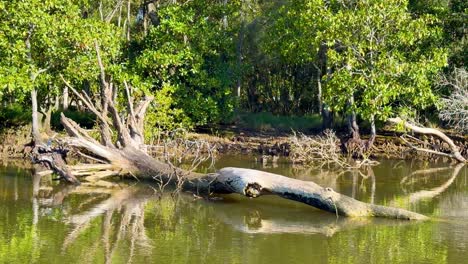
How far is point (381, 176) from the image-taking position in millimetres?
20797

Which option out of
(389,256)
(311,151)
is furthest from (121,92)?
(389,256)

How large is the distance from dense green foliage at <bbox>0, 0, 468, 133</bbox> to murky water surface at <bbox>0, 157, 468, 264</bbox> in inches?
240

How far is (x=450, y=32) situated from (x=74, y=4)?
14683 millimetres

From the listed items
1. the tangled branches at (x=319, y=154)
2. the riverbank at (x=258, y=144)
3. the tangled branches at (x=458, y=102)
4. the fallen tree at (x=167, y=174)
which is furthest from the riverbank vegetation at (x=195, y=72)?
the tangled branches at (x=319, y=154)

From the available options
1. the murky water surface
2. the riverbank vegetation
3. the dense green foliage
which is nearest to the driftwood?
the riverbank vegetation

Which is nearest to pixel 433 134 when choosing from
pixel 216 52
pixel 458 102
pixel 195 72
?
pixel 458 102

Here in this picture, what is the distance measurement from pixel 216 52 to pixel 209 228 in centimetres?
1811

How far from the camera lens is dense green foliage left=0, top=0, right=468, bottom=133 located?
22.9 m

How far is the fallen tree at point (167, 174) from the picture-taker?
1391 centimetres

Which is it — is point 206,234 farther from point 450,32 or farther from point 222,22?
point 222,22

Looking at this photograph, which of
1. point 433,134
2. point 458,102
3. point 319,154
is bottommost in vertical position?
point 319,154

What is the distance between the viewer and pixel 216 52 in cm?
3014

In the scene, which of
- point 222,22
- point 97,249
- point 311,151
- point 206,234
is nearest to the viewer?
point 97,249

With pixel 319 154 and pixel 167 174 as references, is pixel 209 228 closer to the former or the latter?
pixel 167 174
